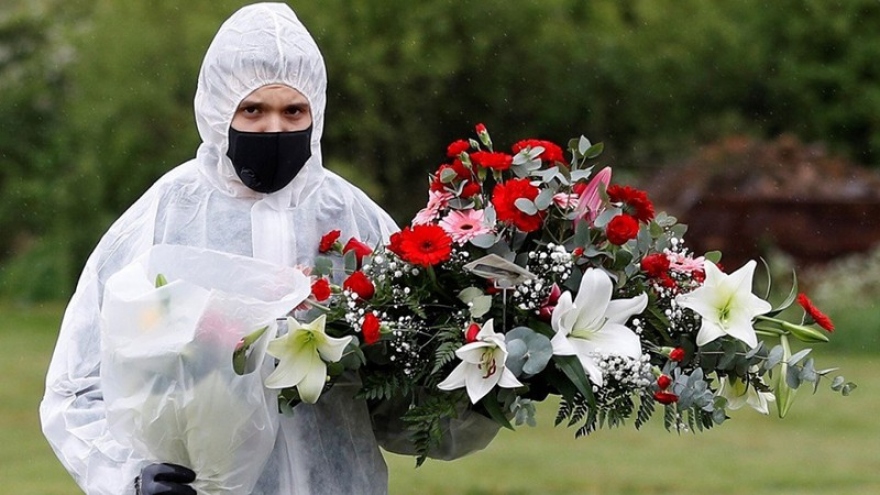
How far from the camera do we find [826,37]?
20.3 metres

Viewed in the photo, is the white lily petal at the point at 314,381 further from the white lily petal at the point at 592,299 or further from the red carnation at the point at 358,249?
the white lily petal at the point at 592,299

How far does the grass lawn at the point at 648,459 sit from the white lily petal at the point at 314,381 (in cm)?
606

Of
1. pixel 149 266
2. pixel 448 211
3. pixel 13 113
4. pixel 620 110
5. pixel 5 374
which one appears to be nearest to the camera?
pixel 149 266

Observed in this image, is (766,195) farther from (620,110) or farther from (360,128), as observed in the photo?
(360,128)

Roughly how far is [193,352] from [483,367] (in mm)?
499

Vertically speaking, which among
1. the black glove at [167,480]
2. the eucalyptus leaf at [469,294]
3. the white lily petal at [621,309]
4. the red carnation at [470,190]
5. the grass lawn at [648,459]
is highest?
the red carnation at [470,190]

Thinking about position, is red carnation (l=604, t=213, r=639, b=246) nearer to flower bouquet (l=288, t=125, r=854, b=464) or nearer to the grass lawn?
flower bouquet (l=288, t=125, r=854, b=464)

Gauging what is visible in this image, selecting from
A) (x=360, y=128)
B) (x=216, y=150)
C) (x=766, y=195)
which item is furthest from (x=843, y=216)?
(x=216, y=150)

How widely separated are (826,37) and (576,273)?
1778 cm

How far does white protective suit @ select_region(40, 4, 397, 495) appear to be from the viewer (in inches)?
131

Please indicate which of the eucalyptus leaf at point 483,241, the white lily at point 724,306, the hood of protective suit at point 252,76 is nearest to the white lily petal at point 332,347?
the eucalyptus leaf at point 483,241

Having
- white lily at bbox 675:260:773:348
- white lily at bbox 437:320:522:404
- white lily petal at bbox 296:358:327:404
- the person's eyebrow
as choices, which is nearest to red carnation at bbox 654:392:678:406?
white lily at bbox 675:260:773:348

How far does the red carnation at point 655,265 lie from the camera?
3.18 m

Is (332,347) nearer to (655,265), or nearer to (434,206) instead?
(434,206)
